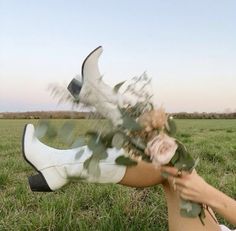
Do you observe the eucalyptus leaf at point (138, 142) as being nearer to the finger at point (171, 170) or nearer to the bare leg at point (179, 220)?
the finger at point (171, 170)

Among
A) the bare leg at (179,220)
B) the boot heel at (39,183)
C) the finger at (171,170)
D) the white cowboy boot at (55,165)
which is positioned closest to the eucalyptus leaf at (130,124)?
the finger at (171,170)

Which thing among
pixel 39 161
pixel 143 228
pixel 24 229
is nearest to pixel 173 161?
pixel 39 161

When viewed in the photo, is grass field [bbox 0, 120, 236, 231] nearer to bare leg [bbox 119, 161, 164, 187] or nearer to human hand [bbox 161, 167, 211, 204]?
bare leg [bbox 119, 161, 164, 187]

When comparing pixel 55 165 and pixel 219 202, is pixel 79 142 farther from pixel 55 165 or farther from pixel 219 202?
pixel 219 202

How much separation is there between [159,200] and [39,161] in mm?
1169

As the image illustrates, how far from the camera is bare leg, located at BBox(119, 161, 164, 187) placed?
2180mm

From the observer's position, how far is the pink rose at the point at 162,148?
1.83 meters

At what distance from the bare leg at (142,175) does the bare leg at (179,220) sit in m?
0.06

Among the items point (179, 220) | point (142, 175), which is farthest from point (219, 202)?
point (142, 175)

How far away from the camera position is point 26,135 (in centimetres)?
236

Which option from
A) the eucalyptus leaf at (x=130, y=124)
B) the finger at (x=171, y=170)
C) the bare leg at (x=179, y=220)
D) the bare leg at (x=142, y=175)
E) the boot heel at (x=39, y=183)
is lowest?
the boot heel at (x=39, y=183)

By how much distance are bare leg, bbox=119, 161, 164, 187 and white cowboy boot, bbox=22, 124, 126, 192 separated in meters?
0.04

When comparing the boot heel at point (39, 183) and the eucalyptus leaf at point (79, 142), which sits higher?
the eucalyptus leaf at point (79, 142)

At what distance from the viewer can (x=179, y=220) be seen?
2215mm
